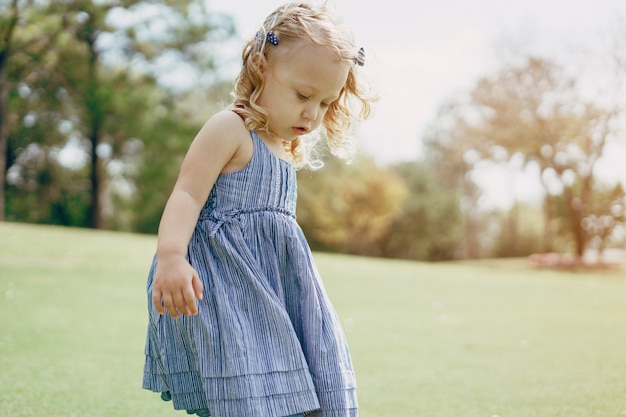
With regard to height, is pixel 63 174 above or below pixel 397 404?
above

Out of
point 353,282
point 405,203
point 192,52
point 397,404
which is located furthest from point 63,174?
point 397,404

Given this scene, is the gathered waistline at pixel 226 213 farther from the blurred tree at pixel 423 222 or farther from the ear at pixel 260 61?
the blurred tree at pixel 423 222

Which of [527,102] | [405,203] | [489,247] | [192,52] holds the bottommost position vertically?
[489,247]

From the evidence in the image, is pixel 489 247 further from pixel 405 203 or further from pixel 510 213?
pixel 405 203

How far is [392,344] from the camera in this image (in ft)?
16.9

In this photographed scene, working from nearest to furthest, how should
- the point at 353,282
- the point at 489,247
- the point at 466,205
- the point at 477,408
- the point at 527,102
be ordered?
the point at 477,408
the point at 353,282
the point at 527,102
the point at 489,247
the point at 466,205

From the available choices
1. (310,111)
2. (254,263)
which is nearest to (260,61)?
(310,111)

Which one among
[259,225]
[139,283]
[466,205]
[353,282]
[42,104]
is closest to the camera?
[259,225]

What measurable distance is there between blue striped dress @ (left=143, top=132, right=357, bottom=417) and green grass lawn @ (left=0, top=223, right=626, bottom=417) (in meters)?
1.23

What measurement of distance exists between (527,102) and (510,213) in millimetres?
11799

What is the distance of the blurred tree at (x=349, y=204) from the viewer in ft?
98.2

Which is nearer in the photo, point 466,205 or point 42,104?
point 42,104

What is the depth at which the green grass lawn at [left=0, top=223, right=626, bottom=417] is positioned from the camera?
128 inches

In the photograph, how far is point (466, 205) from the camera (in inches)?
1483
